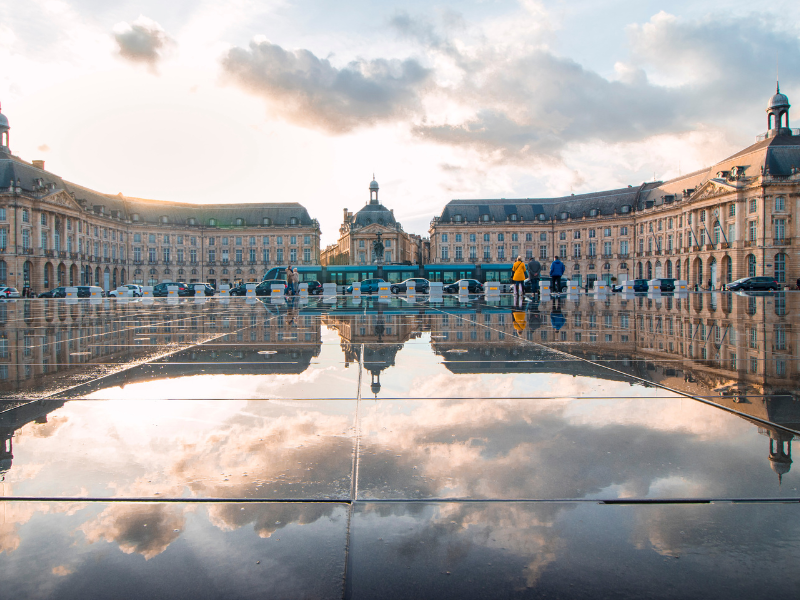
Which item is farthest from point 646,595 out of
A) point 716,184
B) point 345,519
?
point 716,184

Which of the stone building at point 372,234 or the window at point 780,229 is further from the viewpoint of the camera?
the stone building at point 372,234

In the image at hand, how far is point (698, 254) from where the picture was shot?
67688 millimetres

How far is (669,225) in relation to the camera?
2940 inches

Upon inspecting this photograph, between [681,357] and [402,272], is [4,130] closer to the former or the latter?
[402,272]

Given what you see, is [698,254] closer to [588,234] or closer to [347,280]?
[588,234]

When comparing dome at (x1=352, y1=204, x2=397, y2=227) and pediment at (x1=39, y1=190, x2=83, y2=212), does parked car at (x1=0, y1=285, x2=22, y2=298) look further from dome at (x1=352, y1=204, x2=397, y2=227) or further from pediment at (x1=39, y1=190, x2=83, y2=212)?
dome at (x1=352, y1=204, x2=397, y2=227)

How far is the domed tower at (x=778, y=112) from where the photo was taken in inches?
2571

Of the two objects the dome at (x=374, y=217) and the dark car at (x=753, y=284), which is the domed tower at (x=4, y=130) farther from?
the dark car at (x=753, y=284)

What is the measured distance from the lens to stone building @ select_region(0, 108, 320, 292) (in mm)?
62219

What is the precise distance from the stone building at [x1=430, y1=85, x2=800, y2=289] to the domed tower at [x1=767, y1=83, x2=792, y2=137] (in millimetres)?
124

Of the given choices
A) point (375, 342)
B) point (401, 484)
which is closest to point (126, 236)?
point (375, 342)

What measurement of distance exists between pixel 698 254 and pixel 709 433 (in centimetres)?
7458

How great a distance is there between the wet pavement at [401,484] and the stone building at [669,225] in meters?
67.5

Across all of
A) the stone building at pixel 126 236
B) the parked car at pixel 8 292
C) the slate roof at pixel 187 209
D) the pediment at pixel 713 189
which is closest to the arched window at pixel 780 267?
the pediment at pixel 713 189
